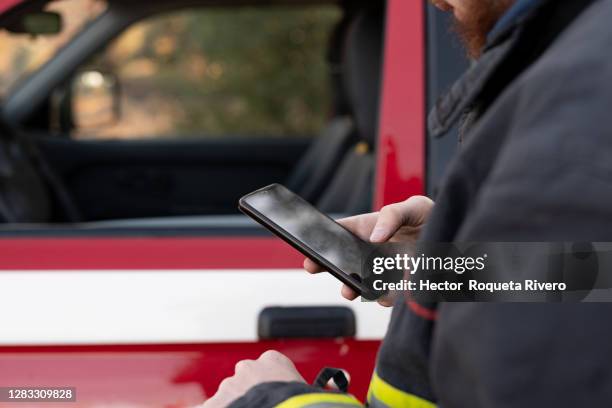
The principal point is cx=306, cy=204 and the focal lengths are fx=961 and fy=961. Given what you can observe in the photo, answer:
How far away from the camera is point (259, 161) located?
11.8ft

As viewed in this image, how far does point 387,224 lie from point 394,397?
23 centimetres

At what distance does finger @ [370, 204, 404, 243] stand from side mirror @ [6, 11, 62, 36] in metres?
1.07

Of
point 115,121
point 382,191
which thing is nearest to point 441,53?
point 382,191

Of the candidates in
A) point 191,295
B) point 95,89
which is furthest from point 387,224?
point 95,89

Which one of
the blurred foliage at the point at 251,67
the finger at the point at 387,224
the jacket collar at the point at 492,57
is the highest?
the jacket collar at the point at 492,57

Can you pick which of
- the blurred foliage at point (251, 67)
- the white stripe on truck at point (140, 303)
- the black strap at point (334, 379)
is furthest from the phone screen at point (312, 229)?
the blurred foliage at point (251, 67)

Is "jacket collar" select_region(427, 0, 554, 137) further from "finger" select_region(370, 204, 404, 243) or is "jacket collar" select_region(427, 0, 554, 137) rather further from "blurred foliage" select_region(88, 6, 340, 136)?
"blurred foliage" select_region(88, 6, 340, 136)

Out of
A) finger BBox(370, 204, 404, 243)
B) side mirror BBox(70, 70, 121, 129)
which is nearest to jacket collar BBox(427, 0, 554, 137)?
finger BBox(370, 204, 404, 243)

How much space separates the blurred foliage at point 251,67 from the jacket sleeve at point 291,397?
7.92 metres

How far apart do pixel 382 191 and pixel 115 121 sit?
2.71 metres

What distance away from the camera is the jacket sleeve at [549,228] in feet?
2.11

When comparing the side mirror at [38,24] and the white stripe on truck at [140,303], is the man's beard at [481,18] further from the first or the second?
the side mirror at [38,24]

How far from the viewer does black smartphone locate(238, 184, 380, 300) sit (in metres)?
1.00

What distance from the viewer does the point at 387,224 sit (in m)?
1.00
